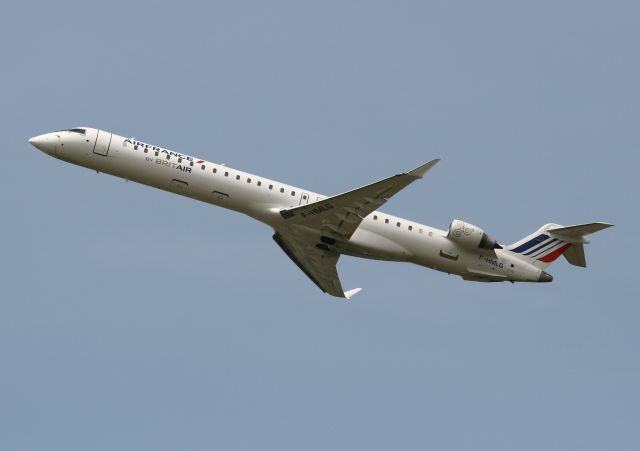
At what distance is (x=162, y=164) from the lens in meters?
41.2

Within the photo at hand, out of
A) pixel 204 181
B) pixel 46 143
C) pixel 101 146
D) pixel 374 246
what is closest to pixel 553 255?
pixel 374 246

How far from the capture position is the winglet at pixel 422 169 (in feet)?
123

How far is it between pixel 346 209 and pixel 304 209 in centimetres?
151

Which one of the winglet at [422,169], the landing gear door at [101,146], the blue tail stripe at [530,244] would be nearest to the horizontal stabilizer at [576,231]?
the blue tail stripe at [530,244]

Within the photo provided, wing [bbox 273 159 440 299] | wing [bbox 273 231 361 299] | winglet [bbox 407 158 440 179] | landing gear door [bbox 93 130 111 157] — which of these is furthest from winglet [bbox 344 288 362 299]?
landing gear door [bbox 93 130 111 157]

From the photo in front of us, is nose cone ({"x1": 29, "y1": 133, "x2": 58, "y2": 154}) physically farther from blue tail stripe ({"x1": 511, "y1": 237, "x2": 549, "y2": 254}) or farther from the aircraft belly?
blue tail stripe ({"x1": 511, "y1": 237, "x2": 549, "y2": 254})

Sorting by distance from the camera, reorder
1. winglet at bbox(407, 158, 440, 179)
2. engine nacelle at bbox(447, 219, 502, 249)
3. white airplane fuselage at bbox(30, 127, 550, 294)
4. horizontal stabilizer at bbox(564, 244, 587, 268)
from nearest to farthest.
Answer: winglet at bbox(407, 158, 440, 179), white airplane fuselage at bbox(30, 127, 550, 294), engine nacelle at bbox(447, 219, 502, 249), horizontal stabilizer at bbox(564, 244, 587, 268)

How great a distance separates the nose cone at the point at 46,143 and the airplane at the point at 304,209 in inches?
1.5

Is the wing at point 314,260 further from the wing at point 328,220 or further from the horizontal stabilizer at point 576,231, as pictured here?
the horizontal stabilizer at point 576,231

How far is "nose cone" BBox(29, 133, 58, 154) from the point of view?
41.5 m

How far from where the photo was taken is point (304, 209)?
40438mm

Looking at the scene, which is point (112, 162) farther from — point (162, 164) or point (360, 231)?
point (360, 231)

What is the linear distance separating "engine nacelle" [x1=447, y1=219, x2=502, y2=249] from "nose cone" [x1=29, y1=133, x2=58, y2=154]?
15128mm

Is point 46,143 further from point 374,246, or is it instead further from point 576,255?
point 576,255
